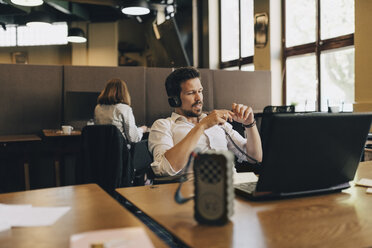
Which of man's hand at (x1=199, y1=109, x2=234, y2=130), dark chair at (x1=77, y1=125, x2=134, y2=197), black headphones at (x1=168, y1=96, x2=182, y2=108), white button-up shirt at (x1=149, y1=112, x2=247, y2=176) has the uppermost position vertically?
black headphones at (x1=168, y1=96, x2=182, y2=108)

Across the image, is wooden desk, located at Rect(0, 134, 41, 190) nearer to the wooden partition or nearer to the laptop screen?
the wooden partition

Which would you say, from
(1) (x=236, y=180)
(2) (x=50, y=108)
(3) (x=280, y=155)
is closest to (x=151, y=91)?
(2) (x=50, y=108)

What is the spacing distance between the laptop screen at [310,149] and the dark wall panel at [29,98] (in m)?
4.03

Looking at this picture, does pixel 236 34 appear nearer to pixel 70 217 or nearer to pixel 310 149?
pixel 310 149

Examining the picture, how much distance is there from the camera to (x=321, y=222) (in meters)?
0.86

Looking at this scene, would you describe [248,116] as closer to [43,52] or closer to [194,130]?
[194,130]

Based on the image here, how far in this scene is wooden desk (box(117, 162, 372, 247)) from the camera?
2.42 ft

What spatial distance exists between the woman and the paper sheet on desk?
9.26 ft

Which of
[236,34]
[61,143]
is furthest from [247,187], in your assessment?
[236,34]

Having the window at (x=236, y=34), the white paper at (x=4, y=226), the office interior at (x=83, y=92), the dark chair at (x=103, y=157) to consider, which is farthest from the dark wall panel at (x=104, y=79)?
the white paper at (x=4, y=226)

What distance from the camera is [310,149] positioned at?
1.00 meters

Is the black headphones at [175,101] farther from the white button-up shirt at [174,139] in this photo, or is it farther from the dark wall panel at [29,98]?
the dark wall panel at [29,98]

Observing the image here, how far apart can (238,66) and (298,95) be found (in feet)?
6.12

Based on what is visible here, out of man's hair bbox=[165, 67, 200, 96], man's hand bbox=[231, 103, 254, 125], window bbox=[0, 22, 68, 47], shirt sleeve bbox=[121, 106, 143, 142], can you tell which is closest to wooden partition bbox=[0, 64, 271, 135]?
shirt sleeve bbox=[121, 106, 143, 142]
